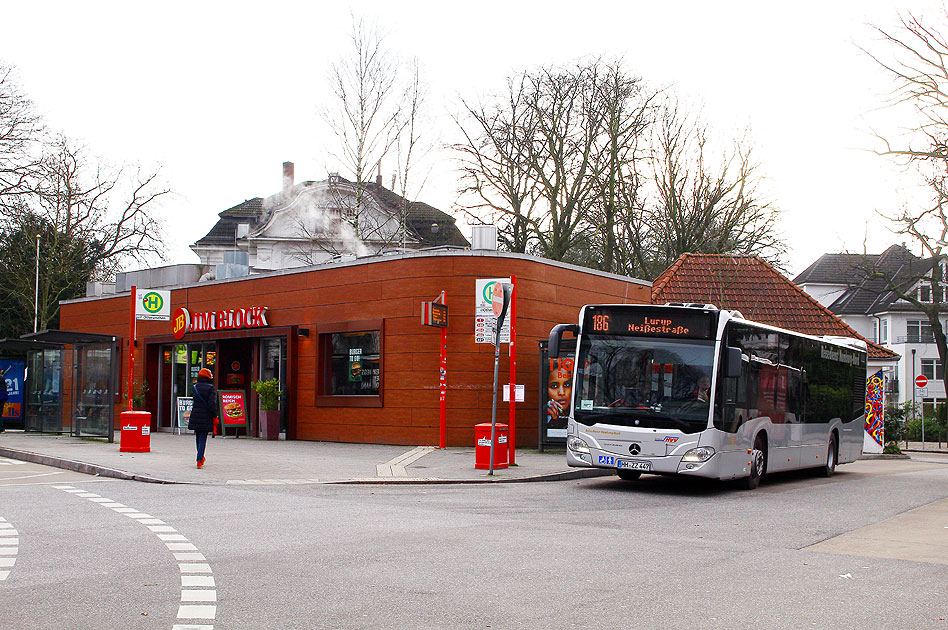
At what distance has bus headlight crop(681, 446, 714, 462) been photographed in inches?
579

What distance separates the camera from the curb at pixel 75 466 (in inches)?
617

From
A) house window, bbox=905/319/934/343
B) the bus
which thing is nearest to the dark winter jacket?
the bus

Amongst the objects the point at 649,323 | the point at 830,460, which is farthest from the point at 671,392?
the point at 830,460

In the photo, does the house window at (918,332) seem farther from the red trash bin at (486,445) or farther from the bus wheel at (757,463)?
the red trash bin at (486,445)

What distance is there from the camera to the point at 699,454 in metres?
14.7

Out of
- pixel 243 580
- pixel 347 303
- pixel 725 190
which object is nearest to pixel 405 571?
pixel 243 580

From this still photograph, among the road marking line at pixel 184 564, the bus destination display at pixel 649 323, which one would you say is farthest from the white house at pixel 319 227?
the road marking line at pixel 184 564

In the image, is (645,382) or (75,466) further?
(75,466)

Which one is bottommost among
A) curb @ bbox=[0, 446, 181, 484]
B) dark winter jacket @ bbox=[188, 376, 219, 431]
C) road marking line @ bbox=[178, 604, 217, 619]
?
curb @ bbox=[0, 446, 181, 484]

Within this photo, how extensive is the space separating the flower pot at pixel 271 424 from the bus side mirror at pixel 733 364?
13726mm

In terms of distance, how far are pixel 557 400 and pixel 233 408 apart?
31.5ft

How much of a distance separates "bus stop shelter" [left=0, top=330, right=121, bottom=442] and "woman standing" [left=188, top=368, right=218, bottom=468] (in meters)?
5.77

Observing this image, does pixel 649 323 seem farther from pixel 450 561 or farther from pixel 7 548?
pixel 7 548

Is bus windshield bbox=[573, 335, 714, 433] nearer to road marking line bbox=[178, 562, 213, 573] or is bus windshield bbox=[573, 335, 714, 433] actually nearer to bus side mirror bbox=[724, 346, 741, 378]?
bus side mirror bbox=[724, 346, 741, 378]
